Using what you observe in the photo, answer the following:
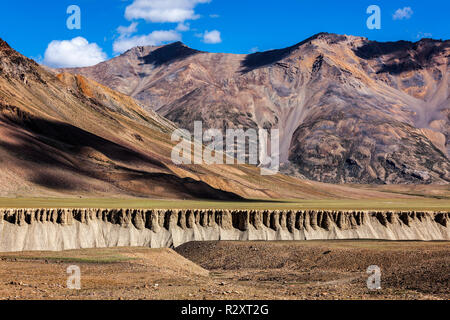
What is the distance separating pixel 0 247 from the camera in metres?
56.8

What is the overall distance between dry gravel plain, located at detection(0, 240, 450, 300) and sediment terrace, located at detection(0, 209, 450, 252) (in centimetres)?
415

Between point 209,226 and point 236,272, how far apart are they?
66.2 ft

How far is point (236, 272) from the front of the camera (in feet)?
171

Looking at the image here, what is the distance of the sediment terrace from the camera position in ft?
207

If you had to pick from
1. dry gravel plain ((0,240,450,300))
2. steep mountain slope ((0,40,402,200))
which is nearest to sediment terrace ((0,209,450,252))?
dry gravel plain ((0,240,450,300))

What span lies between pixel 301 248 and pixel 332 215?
17497 millimetres

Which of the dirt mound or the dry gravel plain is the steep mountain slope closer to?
the dirt mound

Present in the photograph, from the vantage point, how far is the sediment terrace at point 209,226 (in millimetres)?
63031

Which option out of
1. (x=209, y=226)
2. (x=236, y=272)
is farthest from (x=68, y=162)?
(x=236, y=272)

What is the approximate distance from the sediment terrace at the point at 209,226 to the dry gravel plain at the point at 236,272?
4.15 m

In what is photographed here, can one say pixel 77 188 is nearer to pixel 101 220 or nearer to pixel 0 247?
pixel 101 220

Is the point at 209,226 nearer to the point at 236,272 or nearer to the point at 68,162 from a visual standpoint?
the point at 236,272

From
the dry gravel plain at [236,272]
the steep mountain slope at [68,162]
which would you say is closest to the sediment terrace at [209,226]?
the dry gravel plain at [236,272]
